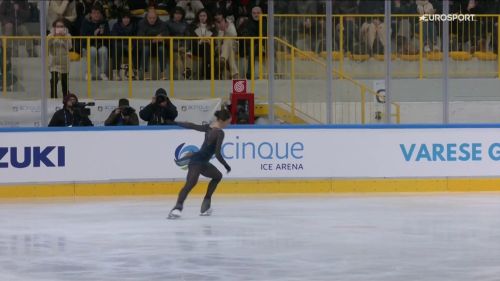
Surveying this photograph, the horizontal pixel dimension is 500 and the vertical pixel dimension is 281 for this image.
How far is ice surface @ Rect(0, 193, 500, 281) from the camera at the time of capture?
9.34 meters

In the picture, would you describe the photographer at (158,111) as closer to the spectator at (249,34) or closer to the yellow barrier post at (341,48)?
the spectator at (249,34)

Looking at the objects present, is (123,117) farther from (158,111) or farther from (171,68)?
(171,68)

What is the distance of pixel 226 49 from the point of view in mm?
18266

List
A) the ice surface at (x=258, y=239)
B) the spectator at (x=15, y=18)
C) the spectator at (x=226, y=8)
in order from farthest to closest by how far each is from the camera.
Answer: the spectator at (x=226, y=8) < the spectator at (x=15, y=18) < the ice surface at (x=258, y=239)

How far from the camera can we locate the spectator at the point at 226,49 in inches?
714

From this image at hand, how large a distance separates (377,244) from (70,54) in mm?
8195

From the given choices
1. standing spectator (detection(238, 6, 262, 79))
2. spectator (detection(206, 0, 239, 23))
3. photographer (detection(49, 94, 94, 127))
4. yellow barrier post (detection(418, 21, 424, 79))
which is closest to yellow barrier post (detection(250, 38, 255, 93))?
standing spectator (detection(238, 6, 262, 79))

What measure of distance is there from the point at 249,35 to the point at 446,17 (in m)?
3.17

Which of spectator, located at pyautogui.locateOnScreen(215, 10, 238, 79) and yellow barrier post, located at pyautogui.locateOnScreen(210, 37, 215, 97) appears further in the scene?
spectator, located at pyautogui.locateOnScreen(215, 10, 238, 79)

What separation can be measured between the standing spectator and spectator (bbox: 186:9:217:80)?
0.53 m

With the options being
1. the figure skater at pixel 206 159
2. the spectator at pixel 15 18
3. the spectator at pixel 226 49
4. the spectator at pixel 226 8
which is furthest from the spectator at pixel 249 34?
the figure skater at pixel 206 159

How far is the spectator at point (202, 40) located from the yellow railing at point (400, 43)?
1164 millimetres

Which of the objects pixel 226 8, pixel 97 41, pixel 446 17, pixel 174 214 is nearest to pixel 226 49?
pixel 226 8

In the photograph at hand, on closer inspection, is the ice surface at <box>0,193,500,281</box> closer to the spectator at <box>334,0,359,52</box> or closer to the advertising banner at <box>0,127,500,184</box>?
the advertising banner at <box>0,127,500,184</box>
